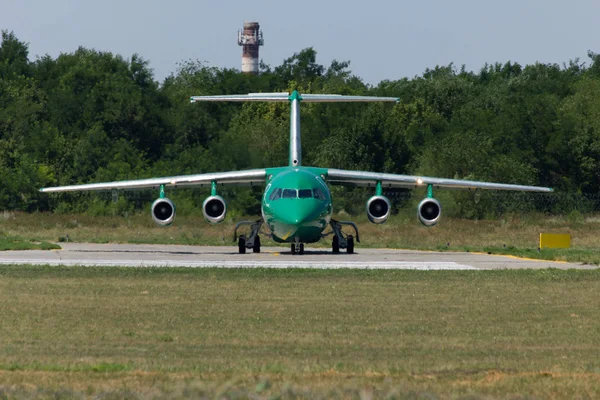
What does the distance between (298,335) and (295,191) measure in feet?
59.0

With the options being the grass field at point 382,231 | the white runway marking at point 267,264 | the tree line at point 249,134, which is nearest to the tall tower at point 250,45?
the tree line at point 249,134

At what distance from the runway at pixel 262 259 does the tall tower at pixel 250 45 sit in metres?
66.9

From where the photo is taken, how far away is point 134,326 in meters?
15.8

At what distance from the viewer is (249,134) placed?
67.8 m

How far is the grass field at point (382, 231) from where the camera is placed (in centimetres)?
4175

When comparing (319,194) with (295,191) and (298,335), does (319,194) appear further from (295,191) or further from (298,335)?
(298,335)

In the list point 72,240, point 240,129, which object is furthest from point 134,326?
point 240,129

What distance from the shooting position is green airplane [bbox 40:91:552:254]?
32.8 meters

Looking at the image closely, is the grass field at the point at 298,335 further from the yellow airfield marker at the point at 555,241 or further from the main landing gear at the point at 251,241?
the yellow airfield marker at the point at 555,241

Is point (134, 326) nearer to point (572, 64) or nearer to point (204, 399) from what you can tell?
point (204, 399)

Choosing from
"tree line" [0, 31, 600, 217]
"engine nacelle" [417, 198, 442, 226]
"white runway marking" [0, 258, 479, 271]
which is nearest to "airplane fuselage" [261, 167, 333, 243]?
"white runway marking" [0, 258, 479, 271]

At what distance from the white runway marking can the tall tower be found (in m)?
75.0

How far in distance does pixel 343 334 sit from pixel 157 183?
2156 centimetres

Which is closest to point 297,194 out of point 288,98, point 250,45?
point 288,98
